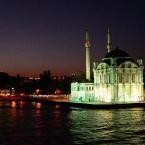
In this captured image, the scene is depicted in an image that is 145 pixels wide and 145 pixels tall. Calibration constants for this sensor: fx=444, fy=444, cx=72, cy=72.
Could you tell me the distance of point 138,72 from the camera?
82.3 metres

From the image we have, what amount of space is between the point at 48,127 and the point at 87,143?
11.4 m

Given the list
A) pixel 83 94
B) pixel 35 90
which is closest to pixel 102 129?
pixel 83 94

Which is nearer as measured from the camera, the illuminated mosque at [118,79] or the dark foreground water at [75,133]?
the dark foreground water at [75,133]

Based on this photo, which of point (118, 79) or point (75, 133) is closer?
point (75, 133)

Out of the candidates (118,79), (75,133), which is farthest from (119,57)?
(75,133)

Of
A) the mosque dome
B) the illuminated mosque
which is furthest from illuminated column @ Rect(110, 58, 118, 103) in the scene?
the mosque dome

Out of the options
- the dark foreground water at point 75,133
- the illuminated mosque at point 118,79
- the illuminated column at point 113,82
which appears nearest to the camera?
the dark foreground water at point 75,133

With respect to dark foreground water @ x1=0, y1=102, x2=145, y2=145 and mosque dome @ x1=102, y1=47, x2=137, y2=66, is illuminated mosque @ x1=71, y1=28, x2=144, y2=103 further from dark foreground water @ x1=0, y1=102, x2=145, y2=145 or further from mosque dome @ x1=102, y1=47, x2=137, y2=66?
dark foreground water @ x1=0, y1=102, x2=145, y2=145

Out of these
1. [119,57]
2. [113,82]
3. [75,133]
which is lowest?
[75,133]

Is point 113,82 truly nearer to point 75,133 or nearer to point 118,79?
point 118,79

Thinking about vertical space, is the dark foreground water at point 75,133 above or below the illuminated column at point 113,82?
below

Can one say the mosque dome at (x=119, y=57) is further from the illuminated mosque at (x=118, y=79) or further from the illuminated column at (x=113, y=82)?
the illuminated column at (x=113, y=82)

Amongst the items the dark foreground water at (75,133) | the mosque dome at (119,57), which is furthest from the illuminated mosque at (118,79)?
the dark foreground water at (75,133)

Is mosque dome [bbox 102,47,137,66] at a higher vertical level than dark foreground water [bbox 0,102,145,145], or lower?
higher
